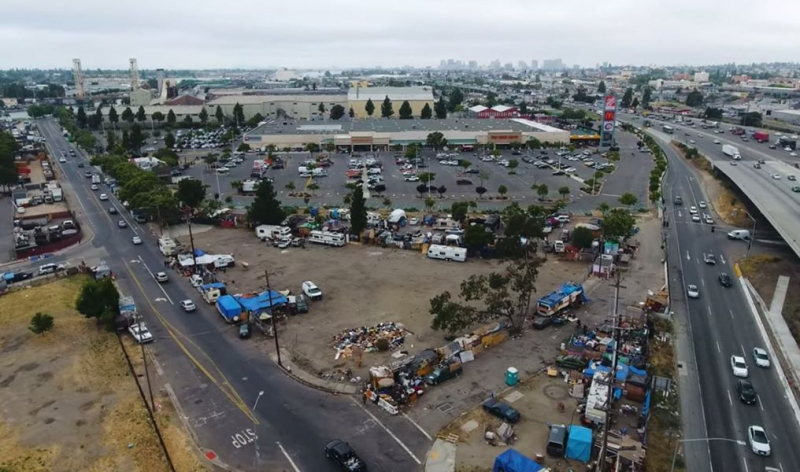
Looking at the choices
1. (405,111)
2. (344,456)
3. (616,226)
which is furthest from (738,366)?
(405,111)

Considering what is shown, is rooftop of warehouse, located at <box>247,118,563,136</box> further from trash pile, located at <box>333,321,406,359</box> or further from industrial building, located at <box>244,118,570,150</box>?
trash pile, located at <box>333,321,406,359</box>

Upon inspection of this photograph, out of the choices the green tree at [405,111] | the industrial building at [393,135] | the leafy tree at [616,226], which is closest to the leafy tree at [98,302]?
the leafy tree at [616,226]

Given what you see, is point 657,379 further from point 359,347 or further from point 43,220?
point 43,220

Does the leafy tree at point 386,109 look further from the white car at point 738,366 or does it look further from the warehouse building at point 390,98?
the white car at point 738,366

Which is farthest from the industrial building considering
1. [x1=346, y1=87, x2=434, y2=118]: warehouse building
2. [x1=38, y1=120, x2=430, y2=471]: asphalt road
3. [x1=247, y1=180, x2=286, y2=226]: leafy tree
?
[x1=38, y1=120, x2=430, y2=471]: asphalt road

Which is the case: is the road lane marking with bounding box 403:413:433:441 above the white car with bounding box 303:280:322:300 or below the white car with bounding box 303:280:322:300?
below
